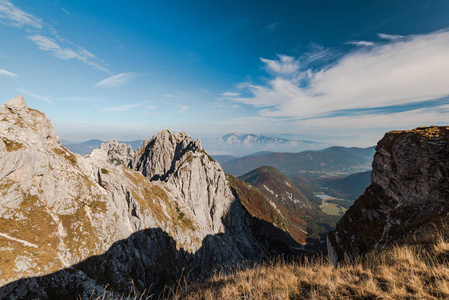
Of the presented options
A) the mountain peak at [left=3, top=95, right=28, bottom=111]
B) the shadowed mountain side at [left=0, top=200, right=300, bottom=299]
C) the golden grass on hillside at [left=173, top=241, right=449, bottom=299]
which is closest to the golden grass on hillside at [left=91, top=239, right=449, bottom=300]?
the golden grass on hillside at [left=173, top=241, right=449, bottom=299]

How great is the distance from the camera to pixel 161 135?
123 metres

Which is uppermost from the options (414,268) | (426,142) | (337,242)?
(426,142)

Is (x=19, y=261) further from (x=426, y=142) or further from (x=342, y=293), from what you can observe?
(x=426, y=142)

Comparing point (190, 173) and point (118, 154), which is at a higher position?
point (118, 154)

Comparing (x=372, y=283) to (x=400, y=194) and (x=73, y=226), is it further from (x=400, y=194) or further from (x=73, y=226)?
(x=73, y=226)

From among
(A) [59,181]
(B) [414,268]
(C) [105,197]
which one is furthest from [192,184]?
(B) [414,268]

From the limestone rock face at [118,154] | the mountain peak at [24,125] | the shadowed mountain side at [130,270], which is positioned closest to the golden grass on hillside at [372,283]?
the shadowed mountain side at [130,270]

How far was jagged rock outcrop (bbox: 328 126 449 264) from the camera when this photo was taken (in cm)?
2583

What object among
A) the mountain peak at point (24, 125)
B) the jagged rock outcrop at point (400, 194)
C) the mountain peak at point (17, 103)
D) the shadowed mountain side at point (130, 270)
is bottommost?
the shadowed mountain side at point (130, 270)

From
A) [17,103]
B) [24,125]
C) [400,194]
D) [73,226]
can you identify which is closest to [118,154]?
[17,103]

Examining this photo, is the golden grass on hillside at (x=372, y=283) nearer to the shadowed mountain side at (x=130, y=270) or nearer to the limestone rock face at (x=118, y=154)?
the shadowed mountain side at (x=130, y=270)

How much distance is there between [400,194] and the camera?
32.5 meters

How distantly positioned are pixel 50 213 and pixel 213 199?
76197mm

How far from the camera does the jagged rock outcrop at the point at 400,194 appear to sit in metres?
25.8
